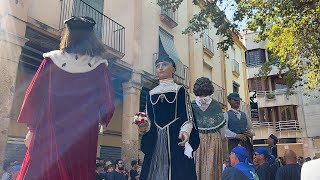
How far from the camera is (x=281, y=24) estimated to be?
11.5 m

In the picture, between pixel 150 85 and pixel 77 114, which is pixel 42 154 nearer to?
pixel 77 114

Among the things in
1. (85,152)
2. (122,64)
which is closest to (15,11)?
(122,64)

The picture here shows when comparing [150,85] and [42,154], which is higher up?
[150,85]

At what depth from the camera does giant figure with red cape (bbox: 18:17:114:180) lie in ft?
8.53

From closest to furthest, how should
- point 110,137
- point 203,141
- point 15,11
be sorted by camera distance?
1. point 203,141
2. point 15,11
3. point 110,137

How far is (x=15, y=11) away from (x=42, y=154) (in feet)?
20.5

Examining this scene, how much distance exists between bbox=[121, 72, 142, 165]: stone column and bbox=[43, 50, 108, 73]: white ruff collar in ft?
27.1

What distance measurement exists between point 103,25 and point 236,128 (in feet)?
22.6

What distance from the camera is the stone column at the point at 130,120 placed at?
11023mm

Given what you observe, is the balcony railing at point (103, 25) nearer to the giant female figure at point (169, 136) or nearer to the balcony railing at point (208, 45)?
the giant female figure at point (169, 136)

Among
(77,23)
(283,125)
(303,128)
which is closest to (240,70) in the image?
(283,125)

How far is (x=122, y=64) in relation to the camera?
425 inches

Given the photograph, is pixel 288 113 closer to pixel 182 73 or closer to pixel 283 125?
pixel 283 125

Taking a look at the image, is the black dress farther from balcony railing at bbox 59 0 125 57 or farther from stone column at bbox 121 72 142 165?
stone column at bbox 121 72 142 165
